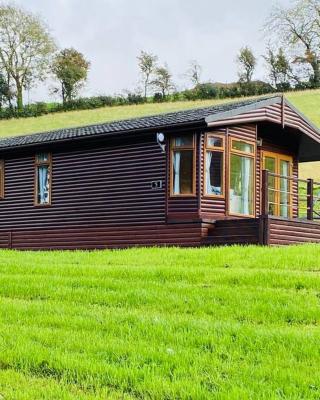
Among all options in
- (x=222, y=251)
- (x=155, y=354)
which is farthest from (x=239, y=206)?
(x=155, y=354)

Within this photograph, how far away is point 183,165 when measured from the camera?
53.9 feet

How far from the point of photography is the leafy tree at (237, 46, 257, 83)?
63.4 m

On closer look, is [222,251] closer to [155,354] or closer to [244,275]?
[244,275]

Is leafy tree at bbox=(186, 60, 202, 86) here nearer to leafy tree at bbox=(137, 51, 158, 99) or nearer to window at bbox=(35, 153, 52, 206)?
leafy tree at bbox=(137, 51, 158, 99)

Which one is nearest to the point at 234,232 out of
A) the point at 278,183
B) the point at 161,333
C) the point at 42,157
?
the point at 278,183

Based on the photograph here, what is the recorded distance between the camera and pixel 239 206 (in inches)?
678

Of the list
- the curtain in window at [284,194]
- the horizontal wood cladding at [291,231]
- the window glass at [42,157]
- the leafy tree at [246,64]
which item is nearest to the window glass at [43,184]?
the window glass at [42,157]

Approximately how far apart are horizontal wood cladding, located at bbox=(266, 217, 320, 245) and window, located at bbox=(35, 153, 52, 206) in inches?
286

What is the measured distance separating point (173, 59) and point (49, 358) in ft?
207

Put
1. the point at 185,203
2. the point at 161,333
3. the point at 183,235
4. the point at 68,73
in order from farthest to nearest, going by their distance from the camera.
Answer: the point at 68,73 < the point at 185,203 < the point at 183,235 < the point at 161,333

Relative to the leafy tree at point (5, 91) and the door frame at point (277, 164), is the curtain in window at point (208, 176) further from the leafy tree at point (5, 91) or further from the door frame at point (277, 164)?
the leafy tree at point (5, 91)

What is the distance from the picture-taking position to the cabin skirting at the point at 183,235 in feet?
49.2

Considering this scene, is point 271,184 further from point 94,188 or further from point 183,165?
point 94,188

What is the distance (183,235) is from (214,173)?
1.77 metres
